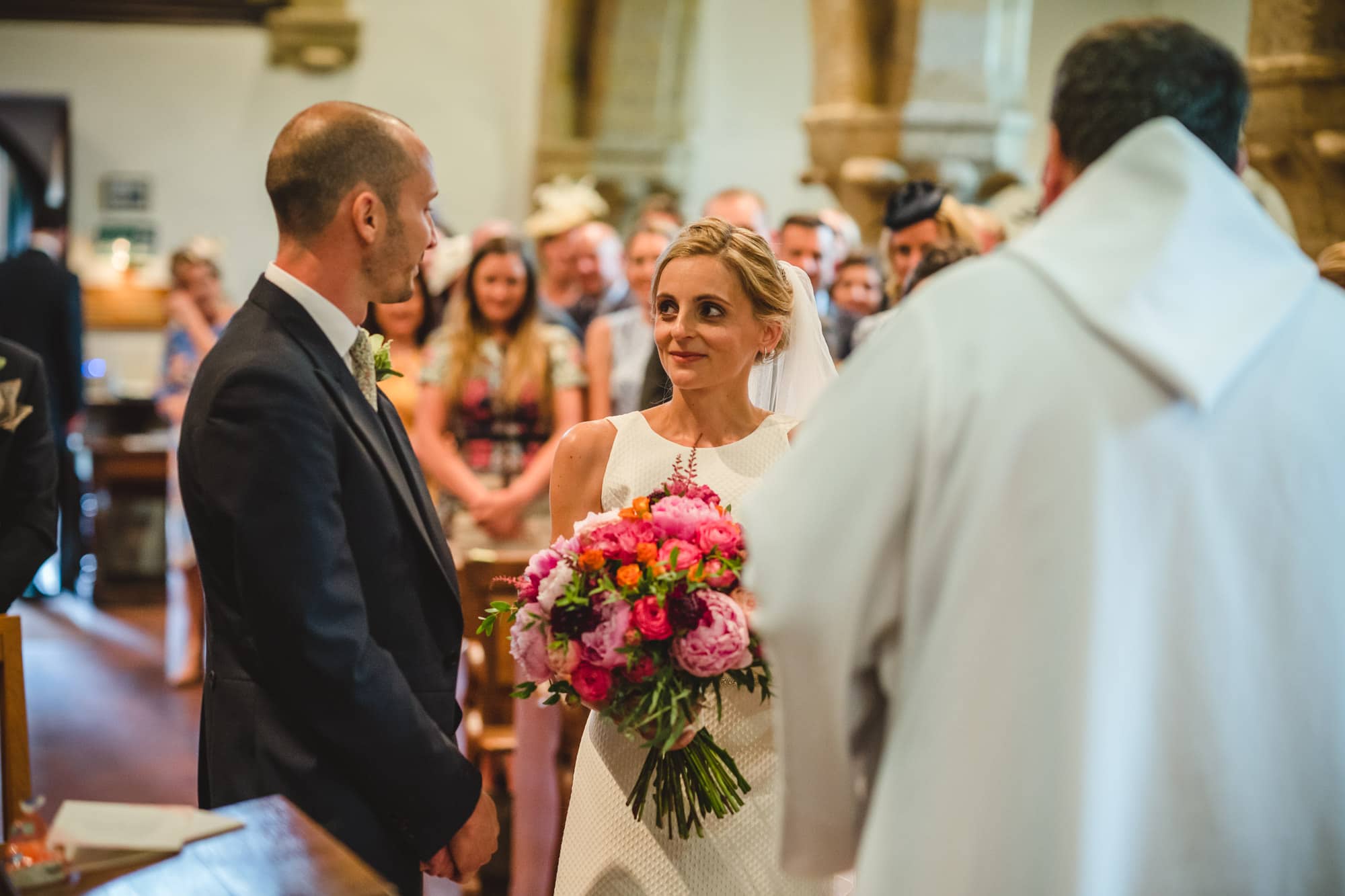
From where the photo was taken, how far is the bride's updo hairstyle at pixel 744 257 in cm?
245

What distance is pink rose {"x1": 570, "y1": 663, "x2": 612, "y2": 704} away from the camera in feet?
6.16

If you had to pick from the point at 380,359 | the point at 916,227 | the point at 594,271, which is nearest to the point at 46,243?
the point at 594,271

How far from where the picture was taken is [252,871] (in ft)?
4.79

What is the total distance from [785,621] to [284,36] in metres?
9.34

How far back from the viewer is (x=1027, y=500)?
1171 millimetres

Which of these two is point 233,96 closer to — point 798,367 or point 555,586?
point 798,367

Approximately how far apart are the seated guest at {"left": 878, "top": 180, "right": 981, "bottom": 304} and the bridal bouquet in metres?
2.26

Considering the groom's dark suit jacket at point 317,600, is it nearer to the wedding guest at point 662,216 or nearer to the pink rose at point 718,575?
the pink rose at point 718,575

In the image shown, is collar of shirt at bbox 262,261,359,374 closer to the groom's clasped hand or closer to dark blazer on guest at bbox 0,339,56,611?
the groom's clasped hand

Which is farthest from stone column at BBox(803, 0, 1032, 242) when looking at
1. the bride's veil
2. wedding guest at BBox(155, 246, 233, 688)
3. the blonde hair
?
the bride's veil

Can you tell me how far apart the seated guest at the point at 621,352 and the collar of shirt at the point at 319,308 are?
2.77 m

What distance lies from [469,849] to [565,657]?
32cm

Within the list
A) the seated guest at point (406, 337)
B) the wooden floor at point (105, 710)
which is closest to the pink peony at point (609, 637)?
the seated guest at point (406, 337)

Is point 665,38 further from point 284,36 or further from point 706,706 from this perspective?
point 706,706
